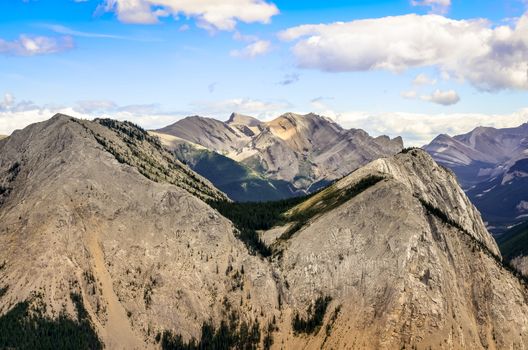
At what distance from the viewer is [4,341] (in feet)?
645

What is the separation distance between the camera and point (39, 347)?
651 ft

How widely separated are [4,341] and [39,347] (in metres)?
10.0
